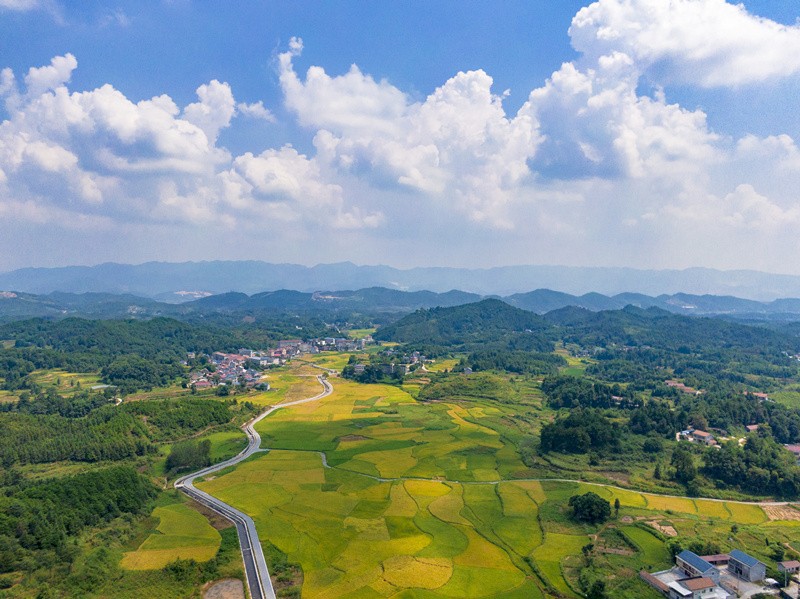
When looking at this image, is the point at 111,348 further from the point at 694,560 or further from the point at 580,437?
the point at 694,560

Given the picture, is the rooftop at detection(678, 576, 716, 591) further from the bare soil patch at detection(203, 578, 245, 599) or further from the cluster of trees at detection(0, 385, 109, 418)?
the cluster of trees at detection(0, 385, 109, 418)

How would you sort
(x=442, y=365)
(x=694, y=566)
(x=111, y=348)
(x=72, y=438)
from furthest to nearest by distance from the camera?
(x=111, y=348)
(x=442, y=365)
(x=72, y=438)
(x=694, y=566)

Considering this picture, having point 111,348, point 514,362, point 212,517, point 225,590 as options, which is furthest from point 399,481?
point 111,348

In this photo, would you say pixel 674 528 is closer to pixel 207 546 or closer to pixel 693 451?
pixel 693 451

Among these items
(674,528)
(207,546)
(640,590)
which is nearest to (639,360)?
(674,528)

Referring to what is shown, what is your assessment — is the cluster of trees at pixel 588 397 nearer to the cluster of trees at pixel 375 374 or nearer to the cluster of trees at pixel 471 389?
the cluster of trees at pixel 471 389
